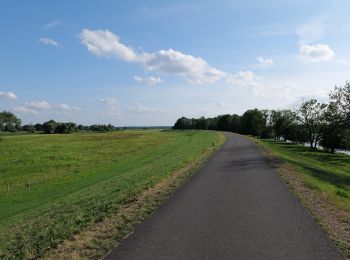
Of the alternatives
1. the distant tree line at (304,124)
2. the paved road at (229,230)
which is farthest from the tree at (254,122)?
the paved road at (229,230)

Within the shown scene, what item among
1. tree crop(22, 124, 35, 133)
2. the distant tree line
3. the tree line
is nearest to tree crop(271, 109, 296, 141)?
the distant tree line

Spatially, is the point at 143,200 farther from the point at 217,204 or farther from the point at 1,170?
the point at 1,170

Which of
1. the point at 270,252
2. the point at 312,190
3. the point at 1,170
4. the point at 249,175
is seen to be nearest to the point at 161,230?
the point at 270,252

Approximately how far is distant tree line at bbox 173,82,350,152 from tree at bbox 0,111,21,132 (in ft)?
310

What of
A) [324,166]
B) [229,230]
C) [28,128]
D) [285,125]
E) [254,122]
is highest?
[254,122]

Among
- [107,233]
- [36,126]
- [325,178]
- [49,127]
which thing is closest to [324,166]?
[325,178]

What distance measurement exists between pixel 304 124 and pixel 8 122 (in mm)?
151244

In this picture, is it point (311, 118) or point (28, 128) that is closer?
point (311, 118)

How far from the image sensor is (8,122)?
193 m

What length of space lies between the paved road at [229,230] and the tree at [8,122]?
19169 centimetres

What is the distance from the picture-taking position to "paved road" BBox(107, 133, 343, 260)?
24.7ft

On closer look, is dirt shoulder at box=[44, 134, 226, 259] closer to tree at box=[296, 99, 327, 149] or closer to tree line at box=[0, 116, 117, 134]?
tree at box=[296, 99, 327, 149]

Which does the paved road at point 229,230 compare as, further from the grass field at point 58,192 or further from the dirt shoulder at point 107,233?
the grass field at point 58,192

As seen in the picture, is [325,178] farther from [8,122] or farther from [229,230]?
[8,122]
